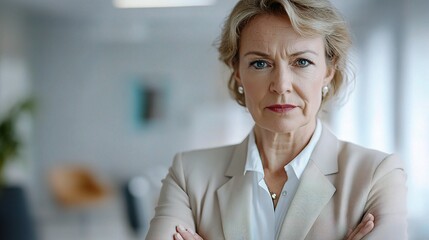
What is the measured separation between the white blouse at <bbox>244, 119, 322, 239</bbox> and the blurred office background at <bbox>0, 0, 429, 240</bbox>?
5.93 metres

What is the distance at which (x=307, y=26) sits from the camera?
121 centimetres

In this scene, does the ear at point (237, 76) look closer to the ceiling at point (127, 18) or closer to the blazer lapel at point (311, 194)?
the blazer lapel at point (311, 194)

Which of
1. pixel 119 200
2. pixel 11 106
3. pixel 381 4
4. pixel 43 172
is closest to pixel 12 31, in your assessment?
pixel 11 106

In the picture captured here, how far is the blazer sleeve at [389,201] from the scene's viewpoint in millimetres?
1175

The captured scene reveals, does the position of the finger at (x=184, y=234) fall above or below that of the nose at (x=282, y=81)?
below

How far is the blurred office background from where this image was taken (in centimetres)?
834

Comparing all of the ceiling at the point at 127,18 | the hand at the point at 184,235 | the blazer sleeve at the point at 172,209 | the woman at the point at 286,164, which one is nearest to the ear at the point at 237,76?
the woman at the point at 286,164

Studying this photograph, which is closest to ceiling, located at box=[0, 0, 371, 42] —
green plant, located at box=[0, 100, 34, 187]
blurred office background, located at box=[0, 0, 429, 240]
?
blurred office background, located at box=[0, 0, 429, 240]

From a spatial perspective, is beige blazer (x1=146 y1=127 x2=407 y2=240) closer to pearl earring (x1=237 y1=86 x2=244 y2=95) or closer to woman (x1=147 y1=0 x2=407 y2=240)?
woman (x1=147 y1=0 x2=407 y2=240)

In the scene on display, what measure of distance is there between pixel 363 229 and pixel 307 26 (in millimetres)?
393

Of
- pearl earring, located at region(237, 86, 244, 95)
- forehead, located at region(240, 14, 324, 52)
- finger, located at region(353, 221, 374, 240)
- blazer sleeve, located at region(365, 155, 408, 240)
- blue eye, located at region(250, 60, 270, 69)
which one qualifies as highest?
forehead, located at region(240, 14, 324, 52)

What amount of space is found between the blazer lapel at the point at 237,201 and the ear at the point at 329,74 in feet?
0.78

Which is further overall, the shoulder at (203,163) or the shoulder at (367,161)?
the shoulder at (203,163)

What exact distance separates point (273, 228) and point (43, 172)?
26.5 ft
